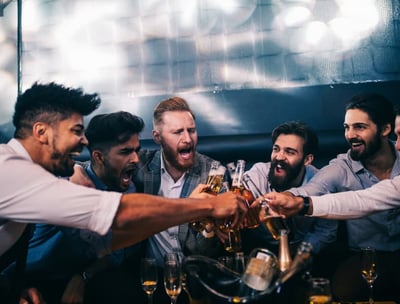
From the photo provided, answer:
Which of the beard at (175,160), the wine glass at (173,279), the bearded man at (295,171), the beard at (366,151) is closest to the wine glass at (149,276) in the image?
the wine glass at (173,279)

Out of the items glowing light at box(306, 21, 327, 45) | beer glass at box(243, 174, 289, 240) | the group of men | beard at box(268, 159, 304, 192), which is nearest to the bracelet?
the group of men

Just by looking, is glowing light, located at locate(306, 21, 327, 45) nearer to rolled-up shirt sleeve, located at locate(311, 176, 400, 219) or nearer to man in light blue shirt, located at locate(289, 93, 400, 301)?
man in light blue shirt, located at locate(289, 93, 400, 301)

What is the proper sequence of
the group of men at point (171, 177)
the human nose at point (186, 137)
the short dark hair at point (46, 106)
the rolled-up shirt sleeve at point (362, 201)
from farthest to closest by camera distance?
the human nose at point (186, 137)
the rolled-up shirt sleeve at point (362, 201)
the group of men at point (171, 177)
the short dark hair at point (46, 106)

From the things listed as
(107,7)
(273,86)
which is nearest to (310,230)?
(273,86)

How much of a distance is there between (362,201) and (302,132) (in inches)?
18.4

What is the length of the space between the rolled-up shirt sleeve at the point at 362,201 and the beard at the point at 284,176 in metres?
0.23

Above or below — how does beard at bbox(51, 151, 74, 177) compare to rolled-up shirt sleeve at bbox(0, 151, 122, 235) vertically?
above

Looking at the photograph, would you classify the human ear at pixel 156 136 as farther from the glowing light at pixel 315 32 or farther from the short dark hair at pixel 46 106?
the glowing light at pixel 315 32

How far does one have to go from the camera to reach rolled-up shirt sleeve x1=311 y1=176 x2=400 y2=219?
2600 mm

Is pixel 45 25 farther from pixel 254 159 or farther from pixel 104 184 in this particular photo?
pixel 254 159

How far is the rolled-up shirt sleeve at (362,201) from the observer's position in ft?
8.53

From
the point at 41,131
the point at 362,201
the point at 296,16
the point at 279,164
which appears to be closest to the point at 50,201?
the point at 41,131

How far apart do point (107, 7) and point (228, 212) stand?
59.4 inches

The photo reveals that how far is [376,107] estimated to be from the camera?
9.04 ft
